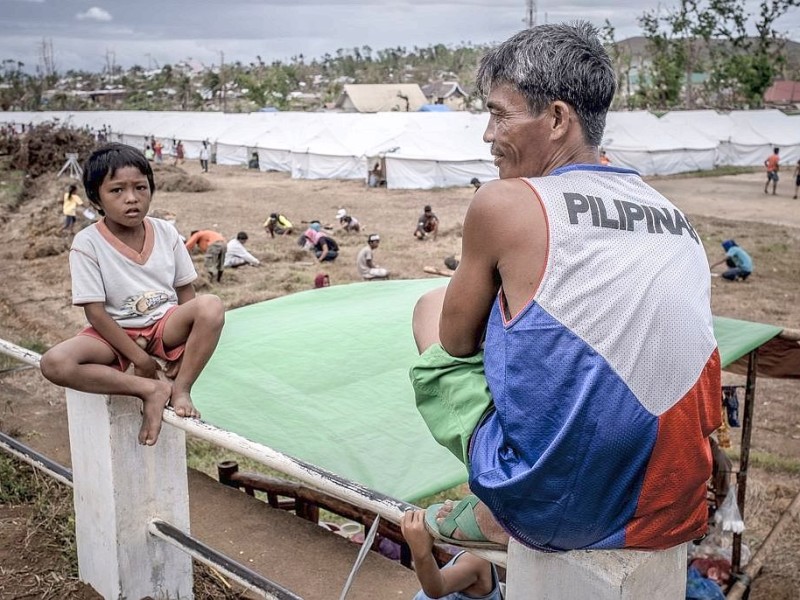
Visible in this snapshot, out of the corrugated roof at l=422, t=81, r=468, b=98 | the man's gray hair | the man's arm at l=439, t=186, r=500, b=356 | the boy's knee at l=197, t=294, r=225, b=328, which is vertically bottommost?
the boy's knee at l=197, t=294, r=225, b=328

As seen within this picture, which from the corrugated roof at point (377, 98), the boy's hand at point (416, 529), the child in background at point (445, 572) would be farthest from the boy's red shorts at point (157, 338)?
the corrugated roof at point (377, 98)

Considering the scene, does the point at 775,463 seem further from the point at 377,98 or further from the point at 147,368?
the point at 377,98

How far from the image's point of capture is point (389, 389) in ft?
14.2

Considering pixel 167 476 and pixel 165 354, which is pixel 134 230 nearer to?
pixel 165 354

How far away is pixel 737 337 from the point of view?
16.1ft

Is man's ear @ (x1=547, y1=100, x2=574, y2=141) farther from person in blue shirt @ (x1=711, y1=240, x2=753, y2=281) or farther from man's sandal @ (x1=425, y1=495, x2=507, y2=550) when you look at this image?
person in blue shirt @ (x1=711, y1=240, x2=753, y2=281)

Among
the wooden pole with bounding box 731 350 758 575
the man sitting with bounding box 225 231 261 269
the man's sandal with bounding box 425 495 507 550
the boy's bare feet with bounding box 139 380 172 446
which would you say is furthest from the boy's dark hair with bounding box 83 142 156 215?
the man sitting with bounding box 225 231 261 269

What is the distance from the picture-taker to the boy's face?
8.52ft

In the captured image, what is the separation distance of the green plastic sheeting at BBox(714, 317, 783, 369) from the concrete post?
324 cm

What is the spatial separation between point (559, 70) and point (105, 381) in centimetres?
163

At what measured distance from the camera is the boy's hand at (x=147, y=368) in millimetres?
2610

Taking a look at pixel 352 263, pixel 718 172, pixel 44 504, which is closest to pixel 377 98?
pixel 718 172

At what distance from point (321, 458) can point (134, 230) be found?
1.49 m

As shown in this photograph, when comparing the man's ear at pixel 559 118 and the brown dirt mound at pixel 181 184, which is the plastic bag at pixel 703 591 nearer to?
the man's ear at pixel 559 118
